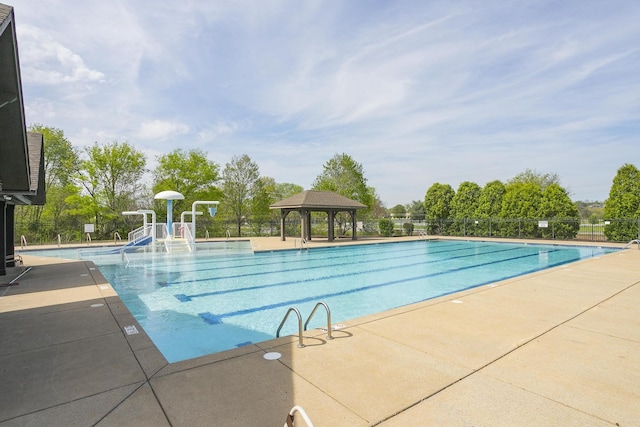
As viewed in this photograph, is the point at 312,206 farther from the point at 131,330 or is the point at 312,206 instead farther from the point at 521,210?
the point at 131,330

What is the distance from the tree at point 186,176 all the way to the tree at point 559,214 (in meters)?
25.3

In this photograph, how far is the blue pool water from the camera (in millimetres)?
6548

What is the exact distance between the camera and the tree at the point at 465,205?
2630cm

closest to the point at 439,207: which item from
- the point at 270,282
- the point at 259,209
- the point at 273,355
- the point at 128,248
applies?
the point at 259,209

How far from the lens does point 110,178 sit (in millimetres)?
23938

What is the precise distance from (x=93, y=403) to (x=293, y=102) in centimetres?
1613

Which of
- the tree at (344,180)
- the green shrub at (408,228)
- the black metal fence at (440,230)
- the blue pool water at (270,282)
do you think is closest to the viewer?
the blue pool water at (270,282)

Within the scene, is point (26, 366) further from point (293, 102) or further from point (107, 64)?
point (293, 102)

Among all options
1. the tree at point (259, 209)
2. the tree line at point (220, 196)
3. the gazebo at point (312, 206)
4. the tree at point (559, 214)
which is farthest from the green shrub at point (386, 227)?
the tree at point (559, 214)

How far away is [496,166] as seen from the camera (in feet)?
92.2

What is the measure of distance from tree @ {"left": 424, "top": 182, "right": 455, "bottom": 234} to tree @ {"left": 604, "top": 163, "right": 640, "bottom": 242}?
10.5 m

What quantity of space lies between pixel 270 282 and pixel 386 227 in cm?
1837

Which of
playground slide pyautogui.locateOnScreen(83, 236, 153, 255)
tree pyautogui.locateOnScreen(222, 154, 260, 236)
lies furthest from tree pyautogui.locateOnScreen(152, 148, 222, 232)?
playground slide pyautogui.locateOnScreen(83, 236, 153, 255)

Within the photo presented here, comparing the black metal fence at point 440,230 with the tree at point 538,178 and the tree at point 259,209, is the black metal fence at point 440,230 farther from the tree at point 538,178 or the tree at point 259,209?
the tree at point 538,178
